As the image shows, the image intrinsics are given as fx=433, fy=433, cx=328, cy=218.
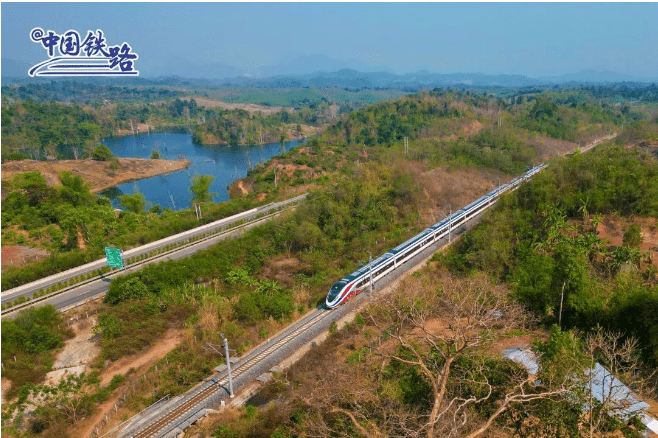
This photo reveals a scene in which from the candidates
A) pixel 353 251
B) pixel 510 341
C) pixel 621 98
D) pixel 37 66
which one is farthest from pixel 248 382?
pixel 621 98

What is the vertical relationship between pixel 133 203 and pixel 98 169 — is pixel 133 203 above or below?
above

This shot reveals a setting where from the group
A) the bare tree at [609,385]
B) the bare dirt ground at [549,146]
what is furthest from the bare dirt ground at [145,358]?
the bare dirt ground at [549,146]

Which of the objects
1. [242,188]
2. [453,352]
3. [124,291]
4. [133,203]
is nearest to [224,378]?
[124,291]

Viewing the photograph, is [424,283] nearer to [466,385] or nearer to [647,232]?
[466,385]

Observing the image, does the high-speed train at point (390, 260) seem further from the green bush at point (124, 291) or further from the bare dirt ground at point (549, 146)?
the bare dirt ground at point (549, 146)

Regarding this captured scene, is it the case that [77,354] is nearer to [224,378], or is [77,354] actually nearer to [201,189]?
[224,378]

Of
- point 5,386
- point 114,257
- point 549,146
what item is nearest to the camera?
point 5,386

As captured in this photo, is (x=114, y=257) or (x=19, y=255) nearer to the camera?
(x=114, y=257)

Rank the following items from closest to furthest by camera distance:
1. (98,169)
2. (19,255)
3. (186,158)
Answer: (19,255)
(98,169)
(186,158)

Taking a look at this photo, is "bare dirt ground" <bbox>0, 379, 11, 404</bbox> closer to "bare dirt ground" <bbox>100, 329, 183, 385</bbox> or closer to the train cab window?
"bare dirt ground" <bbox>100, 329, 183, 385</bbox>
